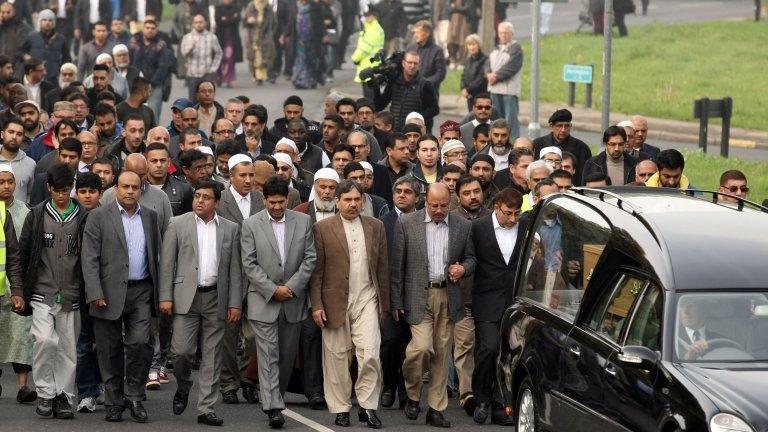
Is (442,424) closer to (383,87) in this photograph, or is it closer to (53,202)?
(53,202)

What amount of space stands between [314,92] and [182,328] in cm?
2174

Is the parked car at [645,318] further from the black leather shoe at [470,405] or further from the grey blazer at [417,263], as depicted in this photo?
the black leather shoe at [470,405]

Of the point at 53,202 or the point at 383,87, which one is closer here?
the point at 53,202

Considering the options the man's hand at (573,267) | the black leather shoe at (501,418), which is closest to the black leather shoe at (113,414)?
the black leather shoe at (501,418)

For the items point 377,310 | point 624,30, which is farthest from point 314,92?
point 377,310

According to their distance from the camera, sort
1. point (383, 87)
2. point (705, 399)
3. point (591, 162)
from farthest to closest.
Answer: point (383, 87)
point (591, 162)
point (705, 399)

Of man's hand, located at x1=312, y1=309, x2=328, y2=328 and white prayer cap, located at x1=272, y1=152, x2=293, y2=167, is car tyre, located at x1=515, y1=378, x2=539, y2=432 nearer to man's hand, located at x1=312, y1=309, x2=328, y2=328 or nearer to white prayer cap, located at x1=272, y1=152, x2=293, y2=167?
man's hand, located at x1=312, y1=309, x2=328, y2=328

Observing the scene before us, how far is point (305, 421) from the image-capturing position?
13.3m

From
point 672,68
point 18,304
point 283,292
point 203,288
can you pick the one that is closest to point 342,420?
point 283,292

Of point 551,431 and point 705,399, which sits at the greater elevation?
point 705,399

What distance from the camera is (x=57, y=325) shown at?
13.0 meters

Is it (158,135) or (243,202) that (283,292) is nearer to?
(243,202)

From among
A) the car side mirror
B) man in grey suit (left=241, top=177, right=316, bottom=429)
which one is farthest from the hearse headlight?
man in grey suit (left=241, top=177, right=316, bottom=429)

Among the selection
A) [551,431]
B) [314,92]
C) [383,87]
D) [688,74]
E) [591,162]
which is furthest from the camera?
[688,74]
